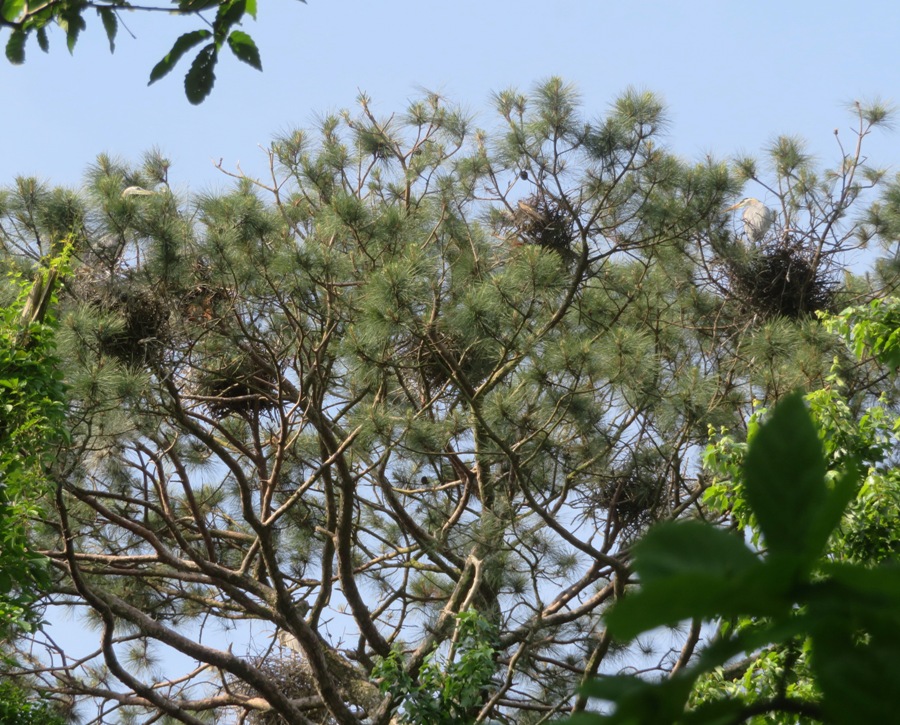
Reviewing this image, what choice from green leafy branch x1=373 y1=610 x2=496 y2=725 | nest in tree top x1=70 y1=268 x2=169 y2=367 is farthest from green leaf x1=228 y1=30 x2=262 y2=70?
nest in tree top x1=70 y1=268 x2=169 y2=367

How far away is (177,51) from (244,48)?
13 centimetres

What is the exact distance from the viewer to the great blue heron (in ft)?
20.1

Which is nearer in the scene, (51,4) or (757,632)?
(757,632)

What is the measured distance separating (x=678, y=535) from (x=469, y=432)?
5190 millimetres

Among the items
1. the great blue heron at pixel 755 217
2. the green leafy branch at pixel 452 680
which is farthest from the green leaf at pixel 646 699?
the great blue heron at pixel 755 217

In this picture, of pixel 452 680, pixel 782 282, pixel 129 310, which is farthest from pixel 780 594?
pixel 782 282

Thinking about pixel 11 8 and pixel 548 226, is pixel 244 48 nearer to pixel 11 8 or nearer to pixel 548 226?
pixel 11 8

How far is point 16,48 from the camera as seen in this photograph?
1706mm

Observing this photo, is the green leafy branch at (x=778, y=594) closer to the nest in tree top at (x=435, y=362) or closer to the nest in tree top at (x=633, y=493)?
the nest in tree top at (x=435, y=362)

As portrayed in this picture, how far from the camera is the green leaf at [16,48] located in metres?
1.70

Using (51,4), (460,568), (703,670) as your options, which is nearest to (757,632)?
(703,670)

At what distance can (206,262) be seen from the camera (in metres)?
5.46

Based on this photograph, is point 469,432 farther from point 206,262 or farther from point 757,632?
point 757,632

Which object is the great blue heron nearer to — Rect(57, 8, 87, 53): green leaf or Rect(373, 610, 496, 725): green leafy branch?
Rect(373, 610, 496, 725): green leafy branch
